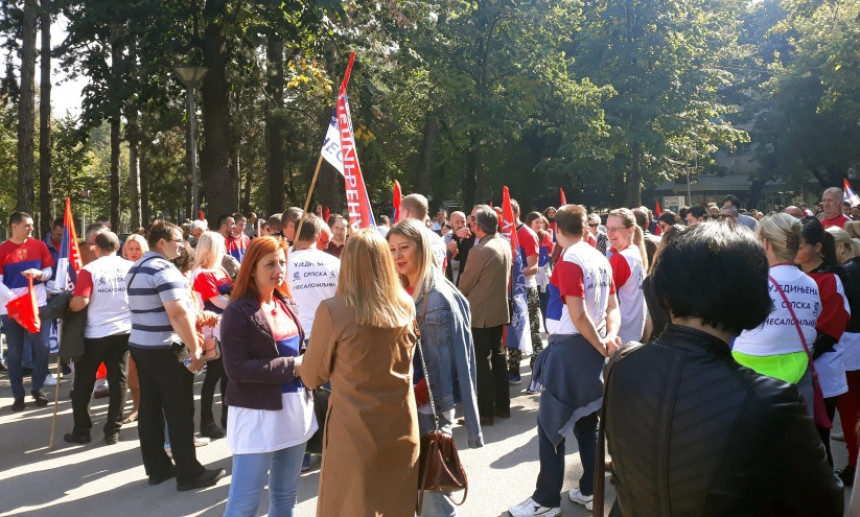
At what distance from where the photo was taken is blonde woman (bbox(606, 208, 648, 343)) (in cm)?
641

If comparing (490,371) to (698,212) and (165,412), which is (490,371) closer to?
(165,412)

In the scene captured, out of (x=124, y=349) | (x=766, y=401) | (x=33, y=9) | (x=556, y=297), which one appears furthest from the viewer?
(x=33, y=9)

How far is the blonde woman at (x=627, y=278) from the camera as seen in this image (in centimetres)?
641

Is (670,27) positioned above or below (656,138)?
above

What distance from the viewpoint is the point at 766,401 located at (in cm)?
185

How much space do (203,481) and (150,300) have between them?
1.40m


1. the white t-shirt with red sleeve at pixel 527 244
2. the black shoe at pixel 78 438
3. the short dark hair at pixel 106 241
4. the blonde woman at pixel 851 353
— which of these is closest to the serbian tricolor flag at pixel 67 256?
the short dark hair at pixel 106 241

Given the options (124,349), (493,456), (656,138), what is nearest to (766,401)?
(493,456)

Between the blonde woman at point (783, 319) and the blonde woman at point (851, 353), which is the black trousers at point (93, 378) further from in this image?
the blonde woman at point (851, 353)

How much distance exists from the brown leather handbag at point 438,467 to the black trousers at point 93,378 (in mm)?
4424

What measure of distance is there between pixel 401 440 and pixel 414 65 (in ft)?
67.7

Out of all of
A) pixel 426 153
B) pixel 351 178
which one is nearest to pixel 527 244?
pixel 351 178

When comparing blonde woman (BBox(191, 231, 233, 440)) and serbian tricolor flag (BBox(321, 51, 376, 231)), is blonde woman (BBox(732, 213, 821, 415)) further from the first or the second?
blonde woman (BBox(191, 231, 233, 440))

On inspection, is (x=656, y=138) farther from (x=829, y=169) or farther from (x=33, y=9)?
(x=33, y=9)
